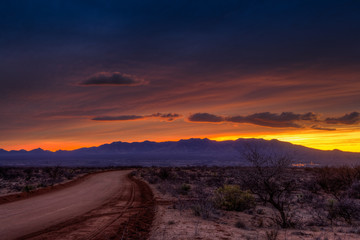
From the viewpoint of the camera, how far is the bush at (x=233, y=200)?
14459 mm

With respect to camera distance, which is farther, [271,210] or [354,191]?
[354,191]

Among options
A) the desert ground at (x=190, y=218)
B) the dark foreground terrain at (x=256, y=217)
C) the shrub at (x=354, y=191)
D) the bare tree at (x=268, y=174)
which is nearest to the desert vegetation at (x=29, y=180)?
the desert ground at (x=190, y=218)

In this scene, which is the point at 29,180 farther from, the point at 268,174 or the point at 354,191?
the point at 354,191

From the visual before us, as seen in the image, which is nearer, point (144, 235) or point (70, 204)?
point (144, 235)

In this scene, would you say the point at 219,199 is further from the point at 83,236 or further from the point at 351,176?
the point at 351,176

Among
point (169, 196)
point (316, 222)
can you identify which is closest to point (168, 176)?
point (169, 196)

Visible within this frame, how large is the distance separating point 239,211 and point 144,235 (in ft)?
23.3

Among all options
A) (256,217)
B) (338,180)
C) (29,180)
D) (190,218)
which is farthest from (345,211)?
(29,180)

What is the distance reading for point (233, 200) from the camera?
14.6 meters

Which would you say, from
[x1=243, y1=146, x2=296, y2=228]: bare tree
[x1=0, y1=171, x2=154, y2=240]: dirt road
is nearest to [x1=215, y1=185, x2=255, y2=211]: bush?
[x1=243, y1=146, x2=296, y2=228]: bare tree

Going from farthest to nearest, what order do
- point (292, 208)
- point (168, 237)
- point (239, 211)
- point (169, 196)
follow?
point (169, 196) < point (292, 208) < point (239, 211) < point (168, 237)

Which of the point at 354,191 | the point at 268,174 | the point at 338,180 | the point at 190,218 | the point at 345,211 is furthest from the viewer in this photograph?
the point at 338,180

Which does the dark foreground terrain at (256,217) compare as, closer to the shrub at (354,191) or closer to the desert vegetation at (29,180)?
the shrub at (354,191)

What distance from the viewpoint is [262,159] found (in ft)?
36.0
